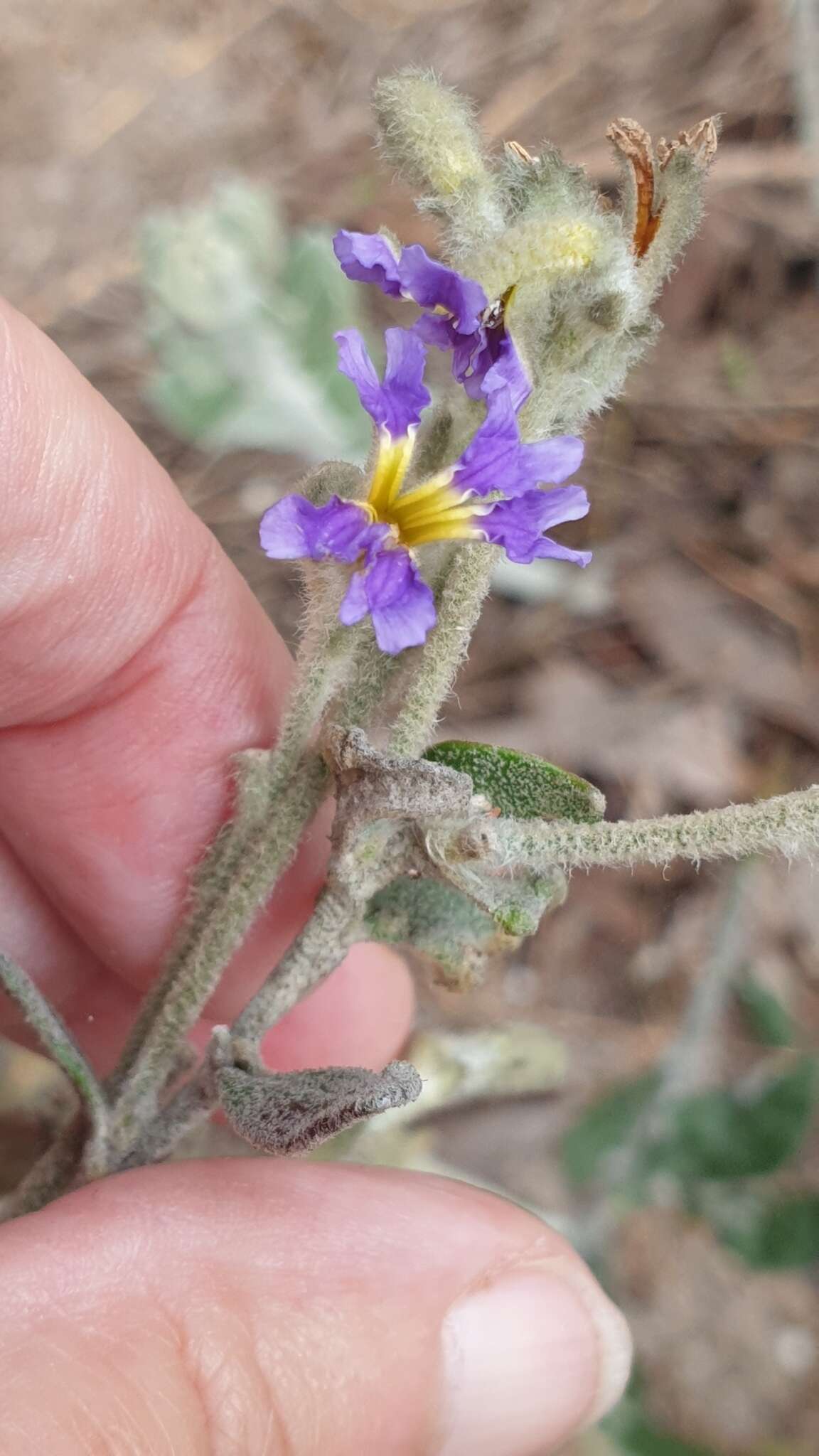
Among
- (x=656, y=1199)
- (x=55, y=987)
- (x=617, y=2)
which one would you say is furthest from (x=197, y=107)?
(x=656, y=1199)

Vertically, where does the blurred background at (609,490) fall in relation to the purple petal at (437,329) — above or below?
below

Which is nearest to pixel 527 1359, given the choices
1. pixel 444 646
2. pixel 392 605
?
pixel 444 646

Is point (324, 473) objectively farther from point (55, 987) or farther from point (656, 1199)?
point (656, 1199)

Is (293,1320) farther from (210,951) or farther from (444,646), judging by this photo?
(444,646)

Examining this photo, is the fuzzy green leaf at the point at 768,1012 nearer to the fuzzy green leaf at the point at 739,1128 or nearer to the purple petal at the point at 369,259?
the fuzzy green leaf at the point at 739,1128

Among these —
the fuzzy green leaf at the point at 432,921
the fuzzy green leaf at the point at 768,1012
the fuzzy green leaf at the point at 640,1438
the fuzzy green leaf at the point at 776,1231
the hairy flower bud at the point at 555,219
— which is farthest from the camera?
the fuzzy green leaf at the point at 768,1012

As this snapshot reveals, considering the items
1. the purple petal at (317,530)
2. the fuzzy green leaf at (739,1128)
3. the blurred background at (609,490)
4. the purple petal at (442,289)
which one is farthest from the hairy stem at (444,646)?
the fuzzy green leaf at (739,1128)
